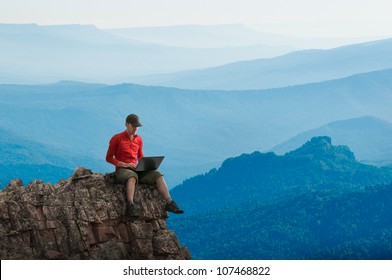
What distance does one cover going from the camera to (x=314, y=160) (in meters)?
138

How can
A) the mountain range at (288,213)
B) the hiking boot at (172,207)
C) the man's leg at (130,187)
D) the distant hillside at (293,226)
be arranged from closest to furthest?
the man's leg at (130,187)
the hiking boot at (172,207)
the mountain range at (288,213)
the distant hillside at (293,226)

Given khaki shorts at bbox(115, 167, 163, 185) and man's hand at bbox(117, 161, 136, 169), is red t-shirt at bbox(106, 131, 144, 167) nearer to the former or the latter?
man's hand at bbox(117, 161, 136, 169)

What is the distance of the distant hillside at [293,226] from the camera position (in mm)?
93438

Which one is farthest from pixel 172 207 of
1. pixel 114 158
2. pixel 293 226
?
pixel 293 226

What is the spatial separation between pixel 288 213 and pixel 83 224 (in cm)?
8380

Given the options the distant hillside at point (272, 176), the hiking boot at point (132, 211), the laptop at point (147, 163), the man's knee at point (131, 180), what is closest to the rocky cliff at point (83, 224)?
the hiking boot at point (132, 211)

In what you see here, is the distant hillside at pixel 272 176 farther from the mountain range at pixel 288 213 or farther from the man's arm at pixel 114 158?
the man's arm at pixel 114 158

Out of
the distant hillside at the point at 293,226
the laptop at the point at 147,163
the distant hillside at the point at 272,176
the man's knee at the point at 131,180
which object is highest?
the distant hillside at the point at 272,176

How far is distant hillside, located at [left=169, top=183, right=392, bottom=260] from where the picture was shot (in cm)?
9344

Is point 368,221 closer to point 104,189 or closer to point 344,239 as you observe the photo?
point 344,239

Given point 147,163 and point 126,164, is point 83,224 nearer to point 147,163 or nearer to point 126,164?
point 126,164

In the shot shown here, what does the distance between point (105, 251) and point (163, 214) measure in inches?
62.2

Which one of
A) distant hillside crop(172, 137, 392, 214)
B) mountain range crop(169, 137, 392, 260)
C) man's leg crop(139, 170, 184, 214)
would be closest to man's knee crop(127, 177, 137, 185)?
man's leg crop(139, 170, 184, 214)

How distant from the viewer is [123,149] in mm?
18859
